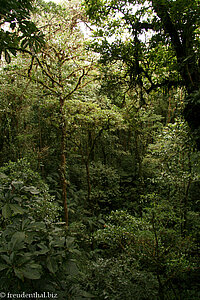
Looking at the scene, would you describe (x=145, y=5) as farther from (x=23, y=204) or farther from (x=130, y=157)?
(x=130, y=157)

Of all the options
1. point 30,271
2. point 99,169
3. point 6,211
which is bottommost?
point 99,169

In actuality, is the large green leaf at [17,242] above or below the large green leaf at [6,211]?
below

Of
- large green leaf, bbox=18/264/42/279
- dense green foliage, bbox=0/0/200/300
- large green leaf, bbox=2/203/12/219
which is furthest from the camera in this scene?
dense green foliage, bbox=0/0/200/300

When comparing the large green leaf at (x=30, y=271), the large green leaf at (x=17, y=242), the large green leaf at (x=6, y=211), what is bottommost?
the large green leaf at (x=30, y=271)

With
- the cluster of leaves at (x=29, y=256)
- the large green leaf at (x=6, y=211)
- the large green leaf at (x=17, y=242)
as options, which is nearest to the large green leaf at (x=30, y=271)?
the cluster of leaves at (x=29, y=256)

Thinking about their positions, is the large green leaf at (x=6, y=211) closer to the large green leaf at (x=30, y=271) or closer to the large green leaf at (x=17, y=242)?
the large green leaf at (x=17, y=242)

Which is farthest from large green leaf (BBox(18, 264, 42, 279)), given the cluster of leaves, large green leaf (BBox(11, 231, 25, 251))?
large green leaf (BBox(11, 231, 25, 251))

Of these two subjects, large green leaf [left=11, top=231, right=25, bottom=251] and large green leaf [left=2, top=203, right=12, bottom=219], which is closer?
large green leaf [left=11, top=231, right=25, bottom=251]

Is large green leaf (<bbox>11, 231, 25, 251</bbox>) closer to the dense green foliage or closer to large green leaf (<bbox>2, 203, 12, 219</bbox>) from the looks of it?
the dense green foliage

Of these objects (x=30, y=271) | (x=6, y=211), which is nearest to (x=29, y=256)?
(x=30, y=271)

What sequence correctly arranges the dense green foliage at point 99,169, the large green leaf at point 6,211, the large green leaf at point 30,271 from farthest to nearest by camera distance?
1. the dense green foliage at point 99,169
2. the large green leaf at point 6,211
3. the large green leaf at point 30,271

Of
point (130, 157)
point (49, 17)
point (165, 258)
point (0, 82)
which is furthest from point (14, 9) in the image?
point (130, 157)

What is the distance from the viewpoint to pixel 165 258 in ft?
9.43

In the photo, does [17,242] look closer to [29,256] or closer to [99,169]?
[29,256]
